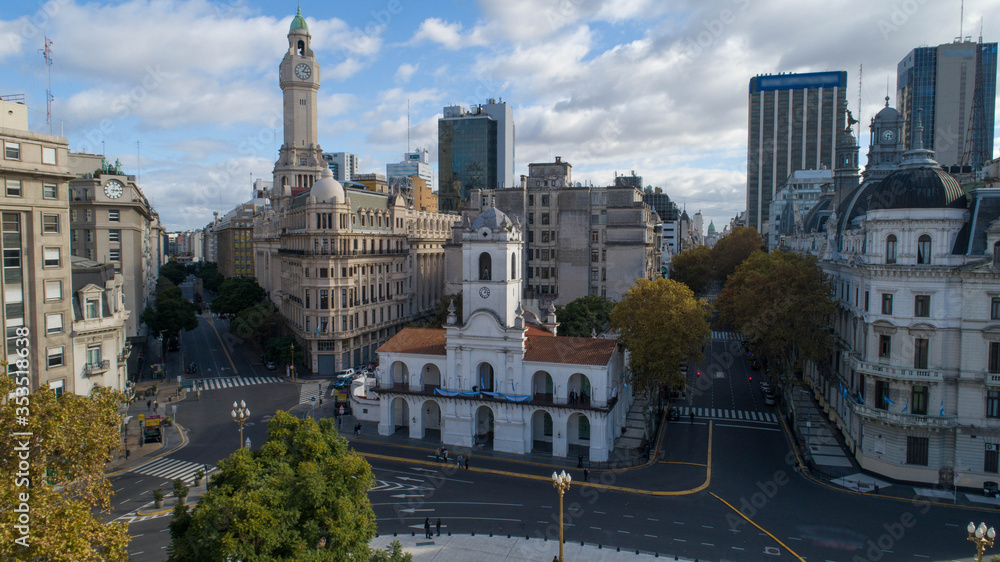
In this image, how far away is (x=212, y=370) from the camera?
278 ft

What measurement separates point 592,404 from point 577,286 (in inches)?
1702

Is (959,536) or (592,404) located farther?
(592,404)

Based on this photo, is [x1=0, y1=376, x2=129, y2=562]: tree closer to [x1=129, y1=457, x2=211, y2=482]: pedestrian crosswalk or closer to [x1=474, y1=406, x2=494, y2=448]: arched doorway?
[x1=129, y1=457, x2=211, y2=482]: pedestrian crosswalk

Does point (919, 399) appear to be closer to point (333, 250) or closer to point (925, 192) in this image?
point (925, 192)

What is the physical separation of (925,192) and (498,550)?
39.0 meters

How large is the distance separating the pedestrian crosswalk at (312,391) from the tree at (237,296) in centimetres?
3349

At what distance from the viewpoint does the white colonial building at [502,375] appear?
5103cm

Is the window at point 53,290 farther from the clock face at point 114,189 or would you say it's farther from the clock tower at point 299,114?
the clock tower at point 299,114

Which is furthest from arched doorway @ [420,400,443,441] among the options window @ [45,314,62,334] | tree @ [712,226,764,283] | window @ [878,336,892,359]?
tree @ [712,226,764,283]

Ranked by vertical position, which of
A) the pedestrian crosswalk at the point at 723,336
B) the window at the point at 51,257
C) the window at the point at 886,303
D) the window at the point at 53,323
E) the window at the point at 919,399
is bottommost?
the pedestrian crosswalk at the point at 723,336

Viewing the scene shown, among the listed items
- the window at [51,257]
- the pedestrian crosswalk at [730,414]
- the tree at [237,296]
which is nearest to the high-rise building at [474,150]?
the tree at [237,296]

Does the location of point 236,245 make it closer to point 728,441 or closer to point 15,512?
point 728,441

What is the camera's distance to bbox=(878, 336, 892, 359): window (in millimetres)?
47344

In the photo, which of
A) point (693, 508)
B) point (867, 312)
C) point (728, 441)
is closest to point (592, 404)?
point (693, 508)
